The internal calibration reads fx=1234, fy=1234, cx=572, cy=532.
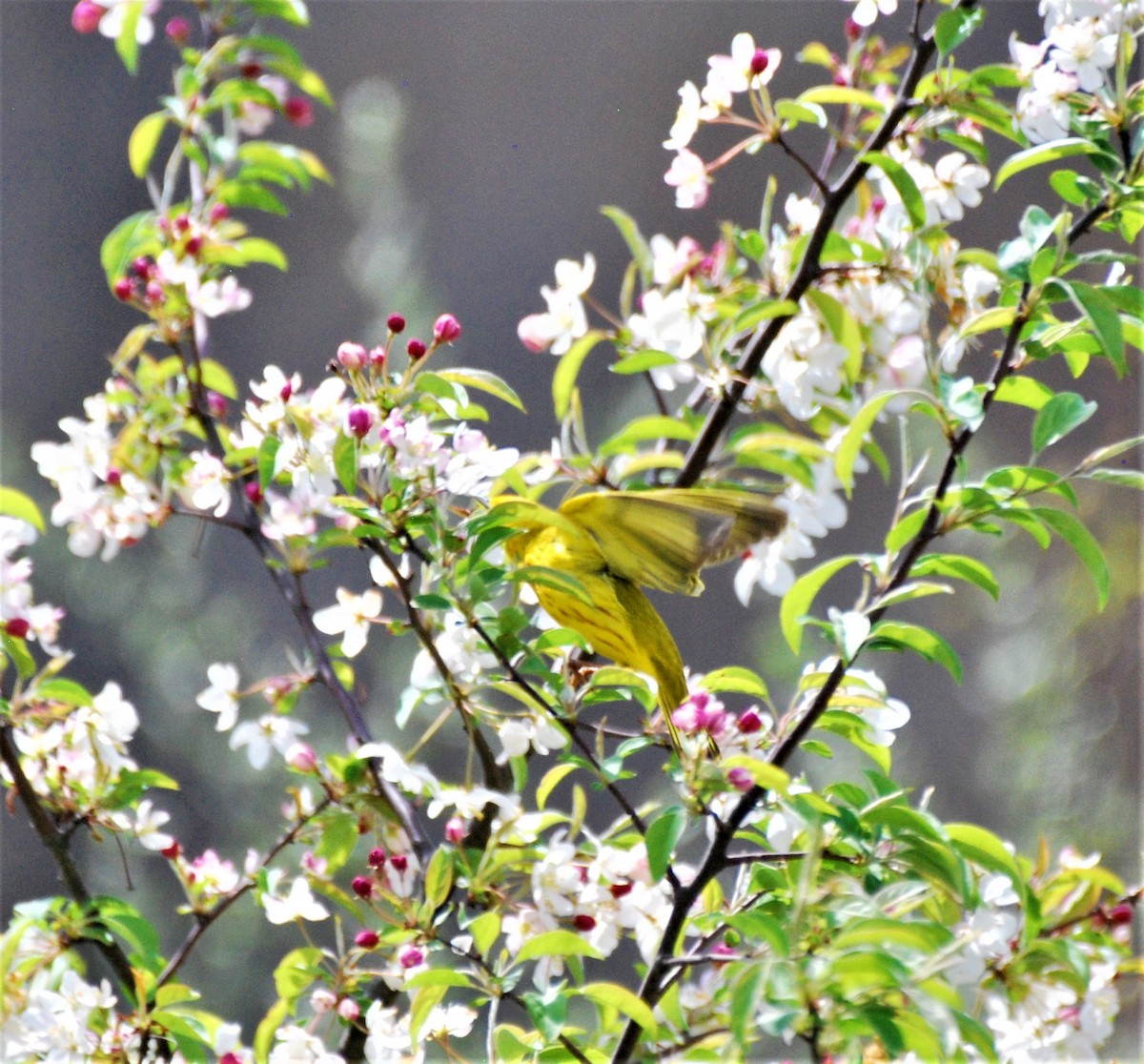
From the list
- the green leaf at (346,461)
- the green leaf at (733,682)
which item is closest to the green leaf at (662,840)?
the green leaf at (733,682)

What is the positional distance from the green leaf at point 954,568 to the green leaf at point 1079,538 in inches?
1.5

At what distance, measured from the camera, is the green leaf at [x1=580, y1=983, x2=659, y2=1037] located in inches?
22.7

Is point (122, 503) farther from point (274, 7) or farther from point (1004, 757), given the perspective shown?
point (1004, 757)

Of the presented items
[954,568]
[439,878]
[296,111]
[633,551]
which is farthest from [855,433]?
[296,111]

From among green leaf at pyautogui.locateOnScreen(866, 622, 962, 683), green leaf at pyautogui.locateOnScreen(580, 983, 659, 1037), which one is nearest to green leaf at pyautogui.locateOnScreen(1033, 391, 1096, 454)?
green leaf at pyautogui.locateOnScreen(866, 622, 962, 683)

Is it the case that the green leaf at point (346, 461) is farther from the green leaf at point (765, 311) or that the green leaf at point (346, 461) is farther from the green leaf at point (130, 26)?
the green leaf at point (130, 26)

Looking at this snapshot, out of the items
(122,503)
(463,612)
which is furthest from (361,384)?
(122,503)

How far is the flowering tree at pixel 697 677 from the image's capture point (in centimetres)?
58

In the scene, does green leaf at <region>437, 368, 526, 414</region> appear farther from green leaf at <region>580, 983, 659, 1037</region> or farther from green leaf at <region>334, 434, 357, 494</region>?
Result: green leaf at <region>580, 983, 659, 1037</region>

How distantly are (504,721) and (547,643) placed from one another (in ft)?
0.25

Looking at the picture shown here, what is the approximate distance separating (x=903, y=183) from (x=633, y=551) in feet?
0.84

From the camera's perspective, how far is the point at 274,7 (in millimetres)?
954

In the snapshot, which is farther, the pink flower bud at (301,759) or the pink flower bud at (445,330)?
the pink flower bud at (301,759)

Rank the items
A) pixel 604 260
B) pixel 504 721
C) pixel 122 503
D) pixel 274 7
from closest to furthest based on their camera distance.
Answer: pixel 504 721, pixel 122 503, pixel 274 7, pixel 604 260
